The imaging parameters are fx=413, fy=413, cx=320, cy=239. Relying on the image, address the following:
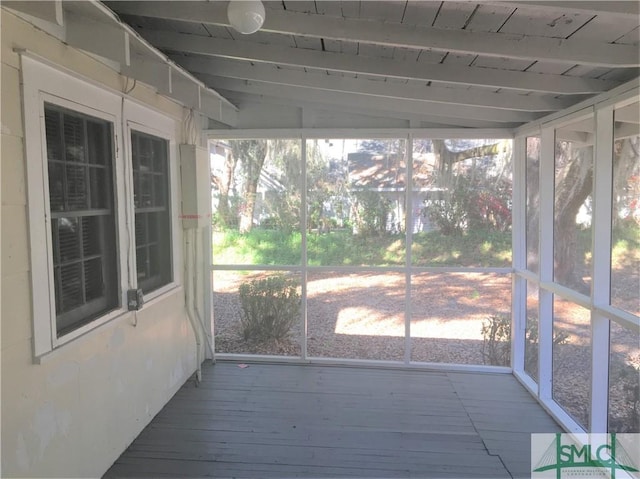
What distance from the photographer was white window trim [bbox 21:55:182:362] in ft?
6.07

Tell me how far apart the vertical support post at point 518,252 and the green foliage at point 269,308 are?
2.06 m

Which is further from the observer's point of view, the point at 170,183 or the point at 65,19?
the point at 170,183

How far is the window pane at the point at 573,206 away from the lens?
8.94 ft

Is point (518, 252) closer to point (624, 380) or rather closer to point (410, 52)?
point (624, 380)

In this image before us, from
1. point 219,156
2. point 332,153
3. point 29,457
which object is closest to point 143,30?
point 219,156

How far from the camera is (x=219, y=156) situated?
13.4ft

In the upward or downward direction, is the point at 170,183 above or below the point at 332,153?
below

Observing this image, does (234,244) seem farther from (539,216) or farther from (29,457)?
(539,216)


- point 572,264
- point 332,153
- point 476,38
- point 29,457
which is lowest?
point 29,457

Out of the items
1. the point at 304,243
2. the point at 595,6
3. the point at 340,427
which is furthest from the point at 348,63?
the point at 340,427

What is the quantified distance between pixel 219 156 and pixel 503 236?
283cm

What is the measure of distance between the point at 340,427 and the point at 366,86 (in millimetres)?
2477

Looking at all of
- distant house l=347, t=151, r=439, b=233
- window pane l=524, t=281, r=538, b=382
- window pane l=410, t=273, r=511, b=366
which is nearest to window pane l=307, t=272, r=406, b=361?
window pane l=410, t=273, r=511, b=366

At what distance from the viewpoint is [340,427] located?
9.61 feet
